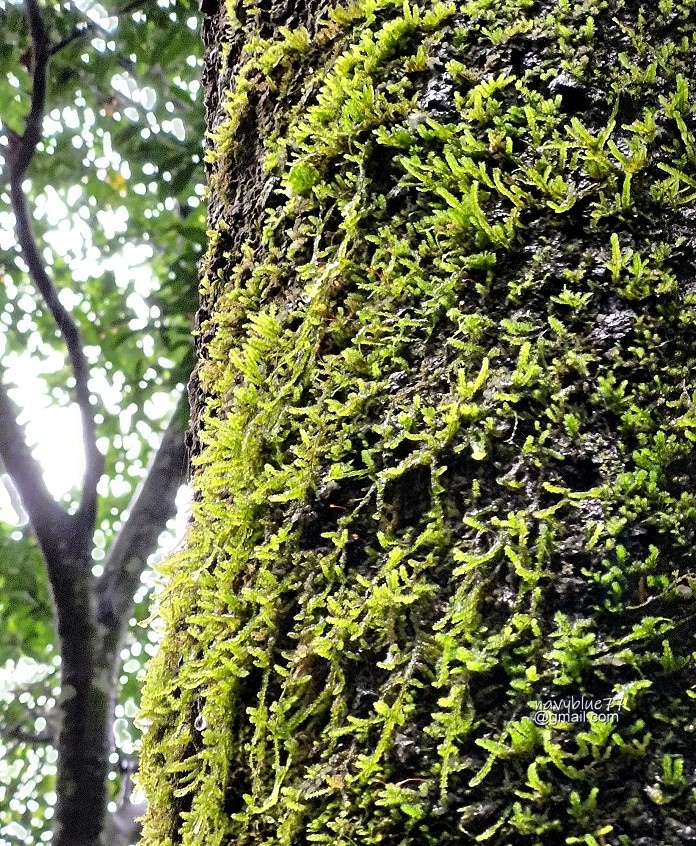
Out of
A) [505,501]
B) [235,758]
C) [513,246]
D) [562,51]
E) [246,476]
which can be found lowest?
[235,758]

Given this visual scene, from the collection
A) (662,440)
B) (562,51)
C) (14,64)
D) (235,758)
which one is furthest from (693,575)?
(14,64)

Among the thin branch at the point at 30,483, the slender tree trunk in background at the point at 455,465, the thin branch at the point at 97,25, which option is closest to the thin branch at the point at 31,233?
the thin branch at the point at 30,483

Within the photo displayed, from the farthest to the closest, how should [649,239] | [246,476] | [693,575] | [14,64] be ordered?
[14,64]
[246,476]
[649,239]
[693,575]

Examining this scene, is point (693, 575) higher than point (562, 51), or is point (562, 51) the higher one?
point (562, 51)

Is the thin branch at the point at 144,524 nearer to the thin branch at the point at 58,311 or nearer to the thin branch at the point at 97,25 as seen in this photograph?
the thin branch at the point at 58,311

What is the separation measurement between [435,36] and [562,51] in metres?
0.16

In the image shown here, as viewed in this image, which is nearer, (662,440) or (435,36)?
(662,440)

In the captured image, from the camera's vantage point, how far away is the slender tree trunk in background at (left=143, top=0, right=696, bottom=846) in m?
0.58

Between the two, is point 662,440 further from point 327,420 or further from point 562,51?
point 562,51

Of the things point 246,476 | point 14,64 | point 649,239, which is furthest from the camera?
point 14,64

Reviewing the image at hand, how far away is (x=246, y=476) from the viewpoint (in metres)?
0.83

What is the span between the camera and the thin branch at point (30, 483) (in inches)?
102

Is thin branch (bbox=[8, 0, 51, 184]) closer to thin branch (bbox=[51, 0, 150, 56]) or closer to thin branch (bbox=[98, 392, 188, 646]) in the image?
thin branch (bbox=[51, 0, 150, 56])

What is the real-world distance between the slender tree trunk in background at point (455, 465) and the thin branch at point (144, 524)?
2142 millimetres
